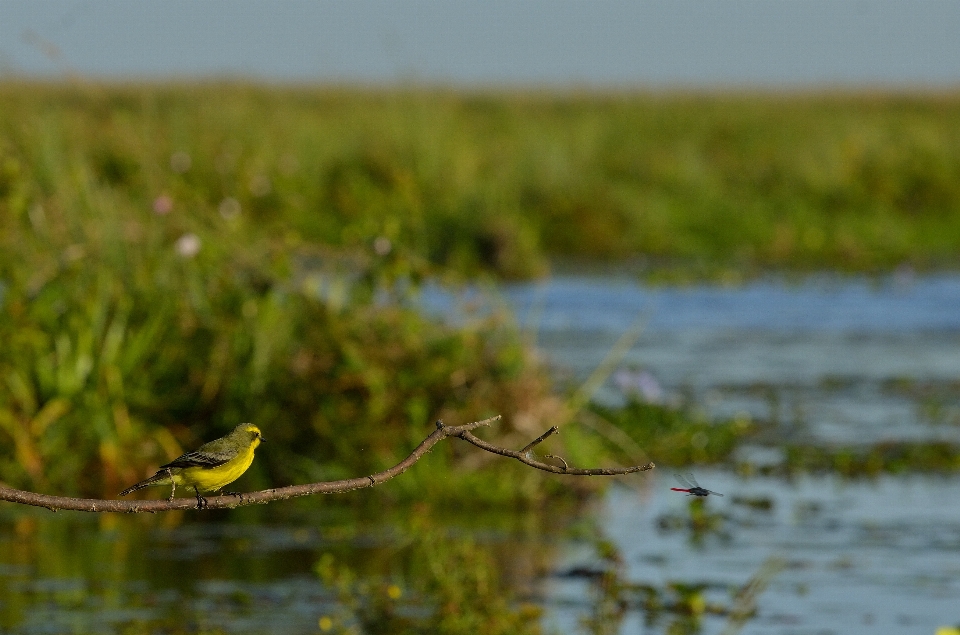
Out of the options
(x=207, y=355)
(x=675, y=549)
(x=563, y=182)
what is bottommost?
(x=675, y=549)

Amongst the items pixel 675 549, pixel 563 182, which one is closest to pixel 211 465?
pixel 675 549

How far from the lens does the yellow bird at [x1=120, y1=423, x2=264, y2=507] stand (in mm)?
2861

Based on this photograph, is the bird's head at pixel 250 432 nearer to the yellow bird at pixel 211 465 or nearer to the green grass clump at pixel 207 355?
the yellow bird at pixel 211 465

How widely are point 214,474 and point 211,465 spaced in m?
0.01

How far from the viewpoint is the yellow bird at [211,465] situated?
286cm

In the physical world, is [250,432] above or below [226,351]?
below

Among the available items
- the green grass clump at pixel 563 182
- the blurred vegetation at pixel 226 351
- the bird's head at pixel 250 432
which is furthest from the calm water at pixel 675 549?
the green grass clump at pixel 563 182

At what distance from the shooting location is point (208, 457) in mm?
2889

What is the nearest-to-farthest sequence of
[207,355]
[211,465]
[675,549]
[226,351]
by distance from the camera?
1. [211,465]
2. [675,549]
3. [226,351]
4. [207,355]

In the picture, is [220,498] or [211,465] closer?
[220,498]

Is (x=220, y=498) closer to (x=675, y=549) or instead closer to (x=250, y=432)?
(x=250, y=432)

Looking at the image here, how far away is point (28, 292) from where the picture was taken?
921 centimetres

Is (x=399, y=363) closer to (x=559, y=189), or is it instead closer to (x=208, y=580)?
(x=208, y=580)

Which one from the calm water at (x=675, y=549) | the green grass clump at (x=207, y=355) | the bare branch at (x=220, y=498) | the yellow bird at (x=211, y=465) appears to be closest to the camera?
the bare branch at (x=220, y=498)
